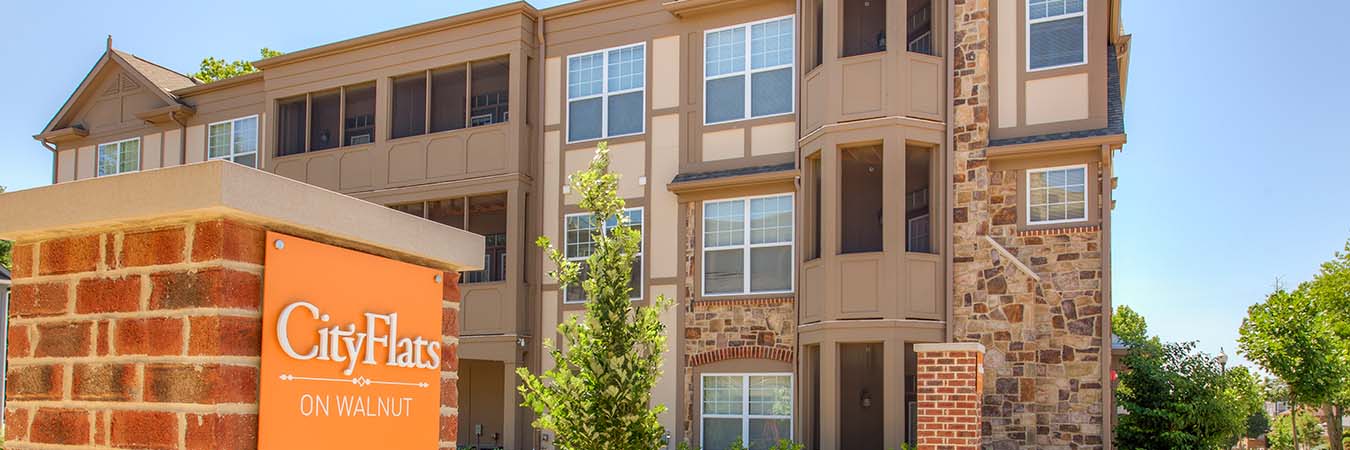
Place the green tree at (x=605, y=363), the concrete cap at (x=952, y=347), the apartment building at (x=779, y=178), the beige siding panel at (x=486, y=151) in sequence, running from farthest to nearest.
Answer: the beige siding panel at (x=486, y=151), the apartment building at (x=779, y=178), the green tree at (x=605, y=363), the concrete cap at (x=952, y=347)

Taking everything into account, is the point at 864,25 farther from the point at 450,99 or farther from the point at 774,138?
the point at 450,99

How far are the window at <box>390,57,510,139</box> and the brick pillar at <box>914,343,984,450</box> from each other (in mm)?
11455

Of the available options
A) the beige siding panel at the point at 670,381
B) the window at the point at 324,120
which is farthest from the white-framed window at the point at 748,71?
the window at the point at 324,120

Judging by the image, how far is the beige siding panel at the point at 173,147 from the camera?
23.9 m

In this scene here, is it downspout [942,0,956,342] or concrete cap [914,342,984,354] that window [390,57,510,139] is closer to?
downspout [942,0,956,342]

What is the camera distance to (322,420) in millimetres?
3020

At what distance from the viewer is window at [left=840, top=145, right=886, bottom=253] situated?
19.2m

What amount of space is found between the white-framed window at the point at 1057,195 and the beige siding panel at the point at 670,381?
5.64 m

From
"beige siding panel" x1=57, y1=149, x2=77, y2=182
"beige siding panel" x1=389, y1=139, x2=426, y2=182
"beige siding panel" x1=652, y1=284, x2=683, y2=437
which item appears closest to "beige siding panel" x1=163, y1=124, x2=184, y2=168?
"beige siding panel" x1=57, y1=149, x2=77, y2=182

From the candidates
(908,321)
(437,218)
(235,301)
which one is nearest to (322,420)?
(235,301)

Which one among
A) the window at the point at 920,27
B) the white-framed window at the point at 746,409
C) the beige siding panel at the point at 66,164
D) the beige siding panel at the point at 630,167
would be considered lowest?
the white-framed window at the point at 746,409

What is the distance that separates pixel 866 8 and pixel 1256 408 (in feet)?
45.0

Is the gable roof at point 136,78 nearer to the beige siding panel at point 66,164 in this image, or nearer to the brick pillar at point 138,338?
the beige siding panel at point 66,164

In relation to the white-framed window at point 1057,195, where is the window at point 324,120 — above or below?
above
